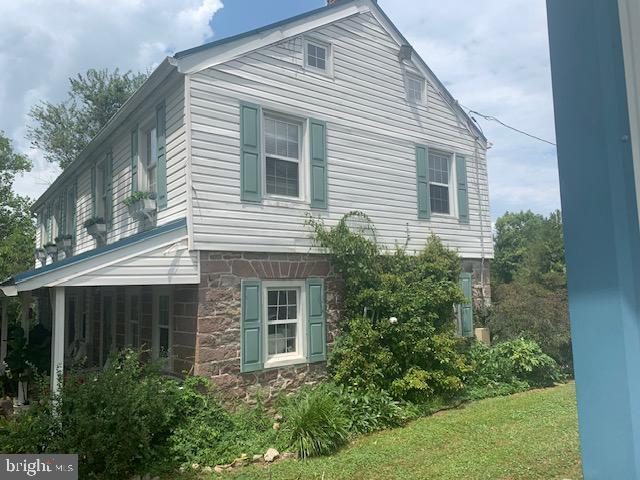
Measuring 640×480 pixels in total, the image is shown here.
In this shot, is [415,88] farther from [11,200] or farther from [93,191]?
[11,200]

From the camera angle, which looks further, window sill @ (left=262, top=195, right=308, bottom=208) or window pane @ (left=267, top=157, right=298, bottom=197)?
window pane @ (left=267, top=157, right=298, bottom=197)

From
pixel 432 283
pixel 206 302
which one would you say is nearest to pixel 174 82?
pixel 206 302

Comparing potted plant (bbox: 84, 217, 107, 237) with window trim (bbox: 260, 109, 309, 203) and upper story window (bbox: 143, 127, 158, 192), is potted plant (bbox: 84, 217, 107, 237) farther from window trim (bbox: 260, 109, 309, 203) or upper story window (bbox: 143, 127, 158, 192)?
window trim (bbox: 260, 109, 309, 203)

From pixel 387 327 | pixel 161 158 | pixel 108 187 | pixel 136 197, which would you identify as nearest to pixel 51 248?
pixel 108 187

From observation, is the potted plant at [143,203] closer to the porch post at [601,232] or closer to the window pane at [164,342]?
the window pane at [164,342]

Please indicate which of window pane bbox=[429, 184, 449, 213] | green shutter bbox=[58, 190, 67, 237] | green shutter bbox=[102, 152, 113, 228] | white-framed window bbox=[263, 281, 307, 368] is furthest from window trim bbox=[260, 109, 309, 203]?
green shutter bbox=[58, 190, 67, 237]

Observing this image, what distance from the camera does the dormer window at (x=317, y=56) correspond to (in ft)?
31.0

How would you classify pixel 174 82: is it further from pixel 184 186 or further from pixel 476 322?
pixel 476 322

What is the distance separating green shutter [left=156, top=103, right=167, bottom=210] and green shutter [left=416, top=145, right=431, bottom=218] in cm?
562

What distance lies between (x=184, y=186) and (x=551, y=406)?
24.4ft

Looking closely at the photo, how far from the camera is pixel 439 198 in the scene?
38.4ft

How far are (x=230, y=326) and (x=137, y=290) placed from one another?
10.8ft

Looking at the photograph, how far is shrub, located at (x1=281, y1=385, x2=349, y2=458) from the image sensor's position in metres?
6.50

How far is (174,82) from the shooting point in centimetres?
812
